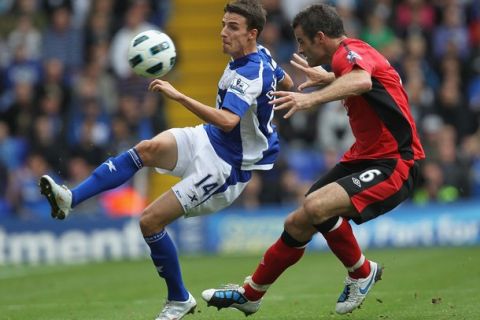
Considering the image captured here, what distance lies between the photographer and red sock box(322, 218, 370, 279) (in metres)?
8.84

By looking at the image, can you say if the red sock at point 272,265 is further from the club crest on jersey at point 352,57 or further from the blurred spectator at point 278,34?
the blurred spectator at point 278,34

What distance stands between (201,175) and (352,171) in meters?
1.26

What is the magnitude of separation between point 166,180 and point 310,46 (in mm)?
12158

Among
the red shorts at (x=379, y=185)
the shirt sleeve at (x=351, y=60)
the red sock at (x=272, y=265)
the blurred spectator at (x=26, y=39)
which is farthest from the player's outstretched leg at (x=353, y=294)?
the blurred spectator at (x=26, y=39)

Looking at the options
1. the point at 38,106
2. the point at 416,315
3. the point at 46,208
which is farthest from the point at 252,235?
the point at 416,315

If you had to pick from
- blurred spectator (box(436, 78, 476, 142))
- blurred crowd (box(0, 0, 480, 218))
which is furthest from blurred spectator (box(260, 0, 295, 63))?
blurred spectator (box(436, 78, 476, 142))

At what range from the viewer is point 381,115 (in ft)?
28.5

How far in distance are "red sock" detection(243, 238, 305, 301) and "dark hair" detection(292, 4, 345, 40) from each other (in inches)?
68.4

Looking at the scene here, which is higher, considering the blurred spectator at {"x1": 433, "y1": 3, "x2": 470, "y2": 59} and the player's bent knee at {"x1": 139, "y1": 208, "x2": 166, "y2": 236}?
the player's bent knee at {"x1": 139, "y1": 208, "x2": 166, "y2": 236}

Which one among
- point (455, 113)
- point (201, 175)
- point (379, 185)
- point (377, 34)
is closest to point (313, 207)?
point (379, 185)

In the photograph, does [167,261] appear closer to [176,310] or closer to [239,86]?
[176,310]

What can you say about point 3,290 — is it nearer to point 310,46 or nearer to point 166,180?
point 310,46

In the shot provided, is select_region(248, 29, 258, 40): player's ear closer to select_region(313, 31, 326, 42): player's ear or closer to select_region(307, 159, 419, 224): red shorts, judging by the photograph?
select_region(313, 31, 326, 42): player's ear

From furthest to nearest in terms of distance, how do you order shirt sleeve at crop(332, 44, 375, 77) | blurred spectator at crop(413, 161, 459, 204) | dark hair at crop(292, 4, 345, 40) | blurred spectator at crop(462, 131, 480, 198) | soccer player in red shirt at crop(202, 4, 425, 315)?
blurred spectator at crop(462, 131, 480, 198), blurred spectator at crop(413, 161, 459, 204), dark hair at crop(292, 4, 345, 40), soccer player in red shirt at crop(202, 4, 425, 315), shirt sleeve at crop(332, 44, 375, 77)
